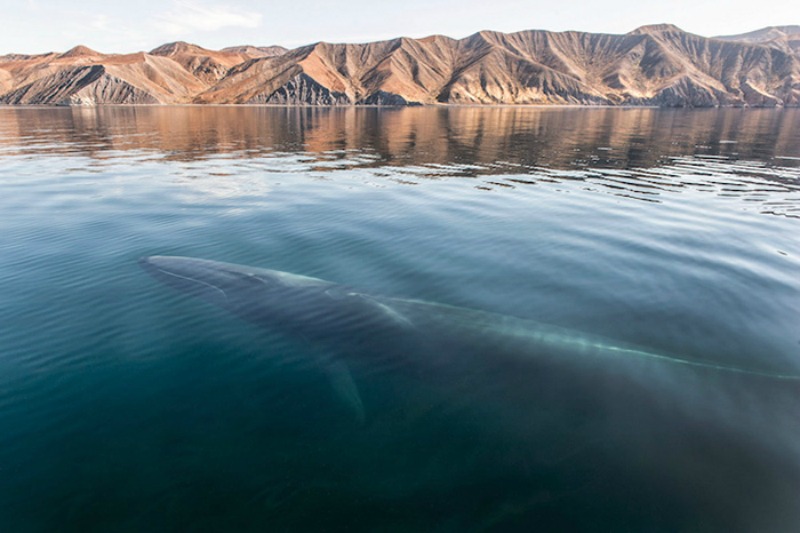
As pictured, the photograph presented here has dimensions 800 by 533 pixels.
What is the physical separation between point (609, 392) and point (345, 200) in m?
21.0

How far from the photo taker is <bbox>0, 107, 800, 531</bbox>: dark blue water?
718cm

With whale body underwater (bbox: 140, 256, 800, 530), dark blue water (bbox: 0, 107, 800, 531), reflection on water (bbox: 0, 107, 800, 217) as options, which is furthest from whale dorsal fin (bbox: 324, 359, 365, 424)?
reflection on water (bbox: 0, 107, 800, 217)

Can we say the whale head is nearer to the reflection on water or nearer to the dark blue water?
the dark blue water

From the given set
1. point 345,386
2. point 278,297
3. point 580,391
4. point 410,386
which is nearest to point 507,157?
point 278,297

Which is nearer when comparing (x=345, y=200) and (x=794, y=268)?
(x=794, y=268)

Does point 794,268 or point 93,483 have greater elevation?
point 794,268

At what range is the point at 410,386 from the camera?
9922mm

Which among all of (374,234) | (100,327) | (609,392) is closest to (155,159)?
(374,234)

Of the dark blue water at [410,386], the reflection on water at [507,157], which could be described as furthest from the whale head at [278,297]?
the reflection on water at [507,157]

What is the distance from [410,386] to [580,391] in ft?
12.3

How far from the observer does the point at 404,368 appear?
10461mm

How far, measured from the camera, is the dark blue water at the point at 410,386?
718 cm

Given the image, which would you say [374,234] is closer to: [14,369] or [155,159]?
[14,369]

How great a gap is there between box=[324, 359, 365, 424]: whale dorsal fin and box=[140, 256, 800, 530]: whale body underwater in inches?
1.3
